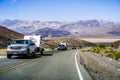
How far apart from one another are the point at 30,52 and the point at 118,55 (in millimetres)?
13287

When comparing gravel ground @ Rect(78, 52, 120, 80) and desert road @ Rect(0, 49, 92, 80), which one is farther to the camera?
gravel ground @ Rect(78, 52, 120, 80)

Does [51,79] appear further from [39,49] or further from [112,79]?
[39,49]

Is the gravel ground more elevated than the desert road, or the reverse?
the desert road

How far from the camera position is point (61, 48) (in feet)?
284

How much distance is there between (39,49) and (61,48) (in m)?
44.1

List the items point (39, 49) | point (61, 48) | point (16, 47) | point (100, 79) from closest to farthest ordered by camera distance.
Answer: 1. point (100, 79)
2. point (16, 47)
3. point (39, 49)
4. point (61, 48)

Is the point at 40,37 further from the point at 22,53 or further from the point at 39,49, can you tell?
the point at 22,53

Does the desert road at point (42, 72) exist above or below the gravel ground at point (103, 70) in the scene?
above

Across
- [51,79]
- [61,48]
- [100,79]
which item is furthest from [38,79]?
[61,48]

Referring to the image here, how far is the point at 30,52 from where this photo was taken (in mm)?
33969

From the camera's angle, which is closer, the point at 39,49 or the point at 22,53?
the point at 22,53

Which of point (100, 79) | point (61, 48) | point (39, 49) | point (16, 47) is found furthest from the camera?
point (61, 48)

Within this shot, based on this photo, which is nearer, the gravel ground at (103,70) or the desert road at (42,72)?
the desert road at (42,72)

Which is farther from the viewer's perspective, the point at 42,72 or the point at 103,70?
the point at 103,70
